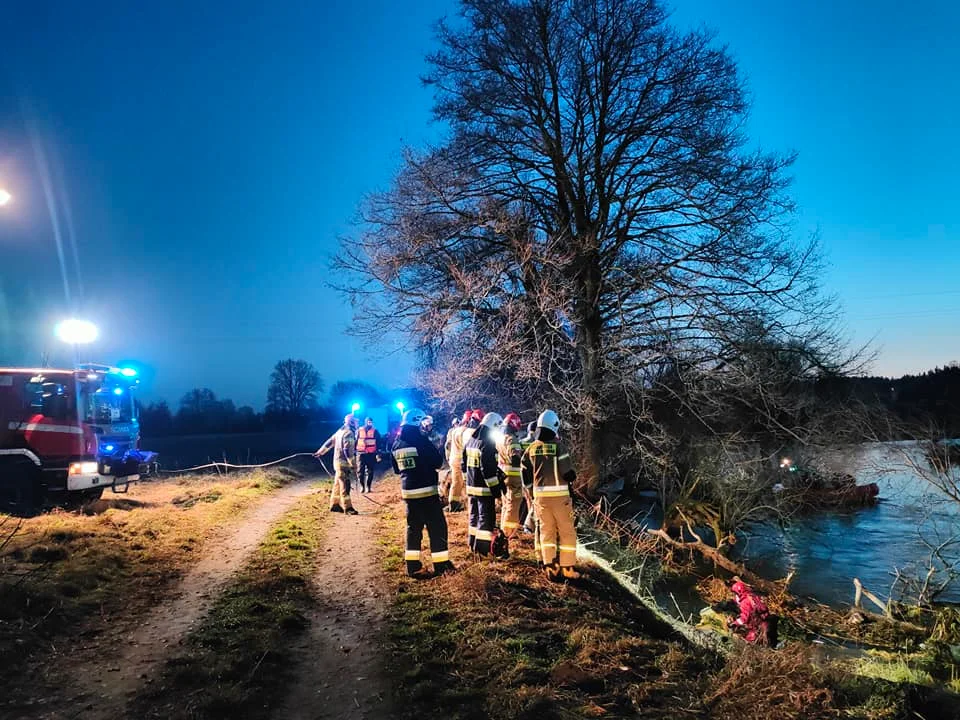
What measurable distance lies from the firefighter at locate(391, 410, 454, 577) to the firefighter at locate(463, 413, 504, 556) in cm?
82

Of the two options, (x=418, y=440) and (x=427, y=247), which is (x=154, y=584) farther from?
(x=427, y=247)

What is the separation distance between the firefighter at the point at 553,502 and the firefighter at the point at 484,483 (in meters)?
0.75

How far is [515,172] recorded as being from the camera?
14.0 meters

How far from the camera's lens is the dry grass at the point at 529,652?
15.0ft

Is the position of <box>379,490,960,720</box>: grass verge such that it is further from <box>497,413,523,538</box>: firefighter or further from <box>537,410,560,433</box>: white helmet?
<box>497,413,523,538</box>: firefighter

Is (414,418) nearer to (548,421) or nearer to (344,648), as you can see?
(548,421)

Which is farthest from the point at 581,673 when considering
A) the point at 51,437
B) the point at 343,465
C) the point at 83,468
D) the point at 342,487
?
the point at 51,437

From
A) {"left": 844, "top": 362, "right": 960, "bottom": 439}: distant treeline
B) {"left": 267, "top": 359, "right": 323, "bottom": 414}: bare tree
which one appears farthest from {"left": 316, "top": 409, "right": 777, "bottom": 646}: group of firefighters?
{"left": 267, "top": 359, "right": 323, "bottom": 414}: bare tree

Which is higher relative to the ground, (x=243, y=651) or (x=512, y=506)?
(x=512, y=506)

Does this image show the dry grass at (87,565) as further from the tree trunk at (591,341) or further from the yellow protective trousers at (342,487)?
the tree trunk at (591,341)

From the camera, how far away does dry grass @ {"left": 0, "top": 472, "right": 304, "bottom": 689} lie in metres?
5.62

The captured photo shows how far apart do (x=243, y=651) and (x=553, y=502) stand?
153 inches

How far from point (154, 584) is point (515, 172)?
10739 mm

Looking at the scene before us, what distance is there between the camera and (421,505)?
7.75 metres
